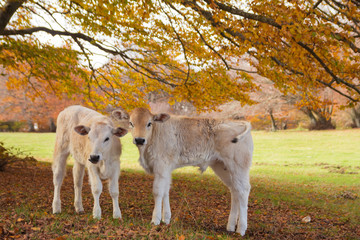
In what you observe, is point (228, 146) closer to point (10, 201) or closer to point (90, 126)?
point (90, 126)

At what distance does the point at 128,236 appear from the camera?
14.0 feet

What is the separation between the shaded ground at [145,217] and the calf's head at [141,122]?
1.32 metres

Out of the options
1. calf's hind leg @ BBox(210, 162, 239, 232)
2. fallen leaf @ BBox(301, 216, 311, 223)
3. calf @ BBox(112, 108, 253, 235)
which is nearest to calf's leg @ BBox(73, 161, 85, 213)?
calf @ BBox(112, 108, 253, 235)

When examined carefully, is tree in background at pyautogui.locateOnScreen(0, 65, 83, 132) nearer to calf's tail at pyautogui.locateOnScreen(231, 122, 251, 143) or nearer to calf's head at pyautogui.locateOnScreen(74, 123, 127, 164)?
calf's head at pyautogui.locateOnScreen(74, 123, 127, 164)

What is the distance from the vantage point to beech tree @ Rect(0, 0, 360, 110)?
7.08 m

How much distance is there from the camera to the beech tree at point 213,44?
23.2 feet

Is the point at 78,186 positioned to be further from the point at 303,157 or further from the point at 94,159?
the point at 303,157

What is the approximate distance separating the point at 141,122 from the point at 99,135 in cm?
81

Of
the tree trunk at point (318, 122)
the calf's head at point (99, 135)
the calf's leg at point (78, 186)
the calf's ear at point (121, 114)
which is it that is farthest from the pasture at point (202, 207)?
the tree trunk at point (318, 122)

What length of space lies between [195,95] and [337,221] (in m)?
4.91

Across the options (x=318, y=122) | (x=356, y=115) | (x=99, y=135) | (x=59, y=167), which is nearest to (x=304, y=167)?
(x=59, y=167)

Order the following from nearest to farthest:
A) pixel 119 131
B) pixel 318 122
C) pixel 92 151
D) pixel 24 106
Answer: pixel 92 151, pixel 119 131, pixel 318 122, pixel 24 106

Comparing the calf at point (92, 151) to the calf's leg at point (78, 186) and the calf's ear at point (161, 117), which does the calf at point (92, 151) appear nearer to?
the calf's leg at point (78, 186)

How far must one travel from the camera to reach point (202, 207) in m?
8.31
